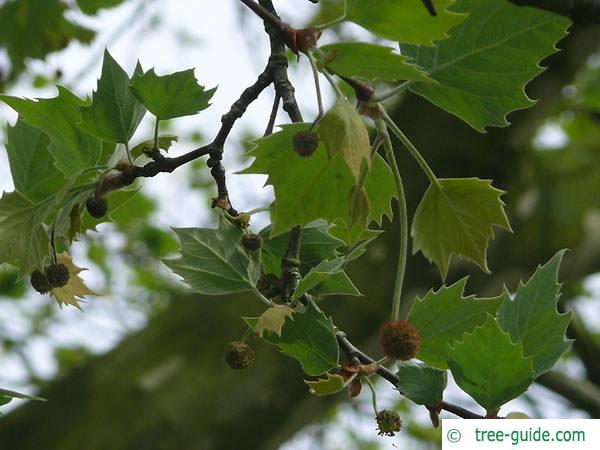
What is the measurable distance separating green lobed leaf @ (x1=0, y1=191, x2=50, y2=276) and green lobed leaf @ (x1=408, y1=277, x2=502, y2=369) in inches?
15.5

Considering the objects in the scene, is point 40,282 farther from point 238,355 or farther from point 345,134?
point 345,134

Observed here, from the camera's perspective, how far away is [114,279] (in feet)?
13.8

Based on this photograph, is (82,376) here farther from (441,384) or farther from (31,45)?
(441,384)

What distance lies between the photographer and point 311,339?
3.00 feet

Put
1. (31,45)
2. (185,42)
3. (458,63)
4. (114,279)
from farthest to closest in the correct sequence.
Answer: (185,42), (114,279), (31,45), (458,63)

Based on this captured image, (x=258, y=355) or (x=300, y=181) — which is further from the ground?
(x=300, y=181)

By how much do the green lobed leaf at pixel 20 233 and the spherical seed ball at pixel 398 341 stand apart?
36 centimetres

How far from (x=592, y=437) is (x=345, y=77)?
73cm

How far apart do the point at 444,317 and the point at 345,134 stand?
29 cm

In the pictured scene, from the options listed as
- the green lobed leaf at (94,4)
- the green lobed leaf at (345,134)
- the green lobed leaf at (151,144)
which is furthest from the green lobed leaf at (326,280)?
the green lobed leaf at (94,4)

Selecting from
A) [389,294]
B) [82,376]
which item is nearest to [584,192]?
[389,294]

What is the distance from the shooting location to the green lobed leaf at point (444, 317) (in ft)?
3.13

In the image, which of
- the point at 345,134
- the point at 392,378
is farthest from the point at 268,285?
the point at 345,134

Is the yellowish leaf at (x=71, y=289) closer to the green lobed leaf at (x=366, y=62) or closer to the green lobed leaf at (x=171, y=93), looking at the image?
the green lobed leaf at (x=171, y=93)
